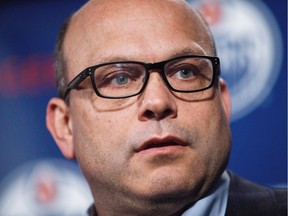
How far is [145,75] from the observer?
3.55 feet

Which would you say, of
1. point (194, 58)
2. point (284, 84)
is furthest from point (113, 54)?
point (284, 84)

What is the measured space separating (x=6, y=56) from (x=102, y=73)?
97cm

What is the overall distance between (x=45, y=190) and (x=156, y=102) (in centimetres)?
102

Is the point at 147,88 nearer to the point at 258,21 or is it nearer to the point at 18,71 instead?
the point at 258,21

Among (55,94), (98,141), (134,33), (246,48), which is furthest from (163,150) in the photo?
(55,94)

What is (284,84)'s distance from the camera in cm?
176

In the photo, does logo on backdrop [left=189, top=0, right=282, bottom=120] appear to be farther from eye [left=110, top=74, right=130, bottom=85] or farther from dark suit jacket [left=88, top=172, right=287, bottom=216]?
eye [left=110, top=74, right=130, bottom=85]

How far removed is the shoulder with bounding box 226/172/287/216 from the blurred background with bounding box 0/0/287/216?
0.59 m

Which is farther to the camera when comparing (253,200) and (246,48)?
(246,48)

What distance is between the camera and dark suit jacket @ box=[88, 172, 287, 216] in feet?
3.64

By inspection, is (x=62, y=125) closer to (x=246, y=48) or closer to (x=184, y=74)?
(x=184, y=74)

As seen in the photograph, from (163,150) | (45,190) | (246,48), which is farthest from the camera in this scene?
(45,190)

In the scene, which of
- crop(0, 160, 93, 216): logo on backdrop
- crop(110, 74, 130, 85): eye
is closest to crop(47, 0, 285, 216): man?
crop(110, 74, 130, 85): eye

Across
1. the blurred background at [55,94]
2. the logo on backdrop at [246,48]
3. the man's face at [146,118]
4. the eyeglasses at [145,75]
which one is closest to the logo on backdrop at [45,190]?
the blurred background at [55,94]
